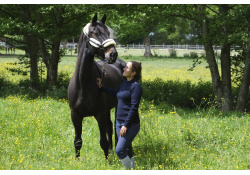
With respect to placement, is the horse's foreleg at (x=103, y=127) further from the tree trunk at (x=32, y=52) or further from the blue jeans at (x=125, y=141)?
the tree trunk at (x=32, y=52)

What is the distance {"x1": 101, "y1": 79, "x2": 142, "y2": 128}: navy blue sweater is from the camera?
4246 millimetres

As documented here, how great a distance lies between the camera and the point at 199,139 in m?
6.25

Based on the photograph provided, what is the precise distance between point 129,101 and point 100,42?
3.44ft

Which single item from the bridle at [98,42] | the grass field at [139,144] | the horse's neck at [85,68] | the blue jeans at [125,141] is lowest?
the grass field at [139,144]

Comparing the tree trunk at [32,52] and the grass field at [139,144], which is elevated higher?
the tree trunk at [32,52]

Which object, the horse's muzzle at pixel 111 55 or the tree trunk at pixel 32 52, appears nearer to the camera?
the horse's muzzle at pixel 111 55

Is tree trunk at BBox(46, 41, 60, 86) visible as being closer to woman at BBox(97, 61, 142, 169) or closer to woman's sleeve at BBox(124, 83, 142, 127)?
woman at BBox(97, 61, 142, 169)

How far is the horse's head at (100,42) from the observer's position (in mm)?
4375

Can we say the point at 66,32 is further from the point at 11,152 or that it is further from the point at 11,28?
the point at 11,152

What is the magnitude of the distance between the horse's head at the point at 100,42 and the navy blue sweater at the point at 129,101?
0.49m

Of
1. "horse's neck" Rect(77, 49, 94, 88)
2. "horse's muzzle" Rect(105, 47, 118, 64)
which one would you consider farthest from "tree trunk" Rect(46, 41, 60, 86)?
"horse's muzzle" Rect(105, 47, 118, 64)

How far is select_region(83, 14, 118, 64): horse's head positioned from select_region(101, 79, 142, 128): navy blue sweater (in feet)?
1.61

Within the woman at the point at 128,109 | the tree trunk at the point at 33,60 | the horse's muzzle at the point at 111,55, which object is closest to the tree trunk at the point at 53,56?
the tree trunk at the point at 33,60

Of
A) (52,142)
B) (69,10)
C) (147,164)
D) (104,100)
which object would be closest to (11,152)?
(52,142)
